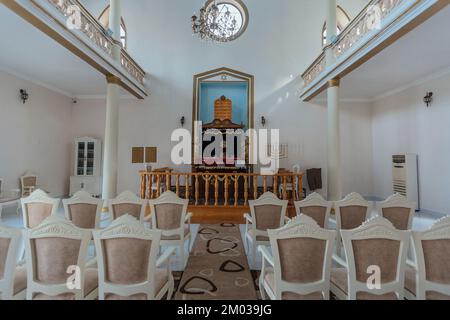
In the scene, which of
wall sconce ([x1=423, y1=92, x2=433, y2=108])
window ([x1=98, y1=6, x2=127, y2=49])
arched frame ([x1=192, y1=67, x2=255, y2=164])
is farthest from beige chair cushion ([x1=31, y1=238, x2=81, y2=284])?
window ([x1=98, y1=6, x2=127, y2=49])

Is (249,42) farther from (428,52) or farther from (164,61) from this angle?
(428,52)

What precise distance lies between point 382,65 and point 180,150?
6150mm

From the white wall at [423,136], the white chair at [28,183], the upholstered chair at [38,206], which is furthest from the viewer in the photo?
the white chair at [28,183]

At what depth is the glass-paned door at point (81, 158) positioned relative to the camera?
7996 millimetres

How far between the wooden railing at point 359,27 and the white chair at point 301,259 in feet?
13.4

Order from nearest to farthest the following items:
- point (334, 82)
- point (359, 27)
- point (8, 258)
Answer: point (8, 258), point (359, 27), point (334, 82)

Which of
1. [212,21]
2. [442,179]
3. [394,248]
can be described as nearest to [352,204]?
[394,248]

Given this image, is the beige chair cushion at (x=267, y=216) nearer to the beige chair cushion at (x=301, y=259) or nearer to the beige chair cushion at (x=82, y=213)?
the beige chair cushion at (x=301, y=259)

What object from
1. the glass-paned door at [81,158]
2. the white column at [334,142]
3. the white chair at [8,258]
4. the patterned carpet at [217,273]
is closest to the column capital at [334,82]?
the white column at [334,142]

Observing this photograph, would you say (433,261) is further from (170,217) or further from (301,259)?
(170,217)

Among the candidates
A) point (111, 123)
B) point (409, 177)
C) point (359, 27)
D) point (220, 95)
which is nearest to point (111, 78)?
point (111, 123)

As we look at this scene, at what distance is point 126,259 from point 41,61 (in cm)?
597

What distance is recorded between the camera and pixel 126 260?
1730 mm
